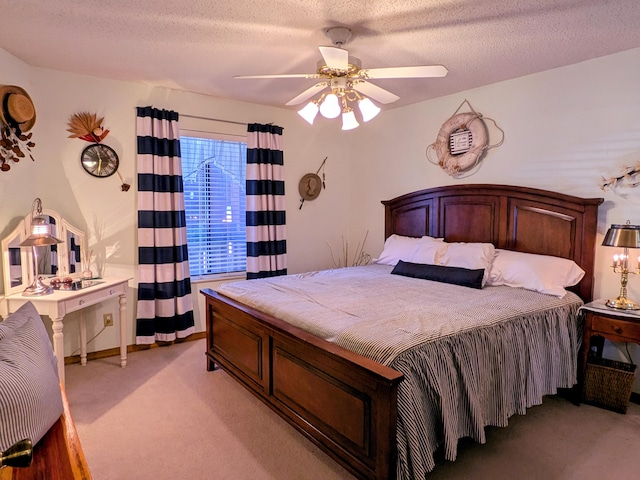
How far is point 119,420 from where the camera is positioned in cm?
255

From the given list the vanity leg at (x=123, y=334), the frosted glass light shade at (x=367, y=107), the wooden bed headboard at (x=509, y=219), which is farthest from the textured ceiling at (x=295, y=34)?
the vanity leg at (x=123, y=334)

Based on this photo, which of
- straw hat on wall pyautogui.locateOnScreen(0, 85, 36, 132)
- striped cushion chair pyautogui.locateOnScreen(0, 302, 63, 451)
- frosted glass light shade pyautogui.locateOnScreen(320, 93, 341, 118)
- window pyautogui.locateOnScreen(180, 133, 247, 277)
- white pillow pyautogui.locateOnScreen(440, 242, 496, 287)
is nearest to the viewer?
striped cushion chair pyautogui.locateOnScreen(0, 302, 63, 451)

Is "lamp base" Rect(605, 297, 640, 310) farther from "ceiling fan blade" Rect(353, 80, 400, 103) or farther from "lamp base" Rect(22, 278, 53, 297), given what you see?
"lamp base" Rect(22, 278, 53, 297)

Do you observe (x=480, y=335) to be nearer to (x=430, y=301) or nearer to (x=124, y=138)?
(x=430, y=301)

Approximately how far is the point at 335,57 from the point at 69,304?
8.05 ft

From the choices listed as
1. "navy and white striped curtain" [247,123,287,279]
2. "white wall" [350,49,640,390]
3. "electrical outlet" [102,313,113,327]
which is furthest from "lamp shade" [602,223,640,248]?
"electrical outlet" [102,313,113,327]

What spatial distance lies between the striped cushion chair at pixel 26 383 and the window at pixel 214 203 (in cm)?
253

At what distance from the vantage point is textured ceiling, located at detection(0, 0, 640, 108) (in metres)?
2.19

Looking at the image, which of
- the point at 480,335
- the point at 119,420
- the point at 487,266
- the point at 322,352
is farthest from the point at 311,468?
the point at 487,266

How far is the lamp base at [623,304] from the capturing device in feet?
8.61

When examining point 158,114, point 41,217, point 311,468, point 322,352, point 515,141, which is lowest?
point 311,468

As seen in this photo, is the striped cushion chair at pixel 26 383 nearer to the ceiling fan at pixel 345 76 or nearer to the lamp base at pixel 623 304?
the ceiling fan at pixel 345 76

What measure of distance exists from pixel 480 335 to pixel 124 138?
340 cm

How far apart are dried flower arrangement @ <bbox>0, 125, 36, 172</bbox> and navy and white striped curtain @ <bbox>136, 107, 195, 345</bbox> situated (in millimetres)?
832
